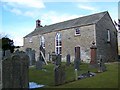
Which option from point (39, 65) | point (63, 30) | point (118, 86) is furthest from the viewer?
point (63, 30)

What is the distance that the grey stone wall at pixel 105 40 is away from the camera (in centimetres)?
3208

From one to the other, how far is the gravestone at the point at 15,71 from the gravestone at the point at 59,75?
2567mm

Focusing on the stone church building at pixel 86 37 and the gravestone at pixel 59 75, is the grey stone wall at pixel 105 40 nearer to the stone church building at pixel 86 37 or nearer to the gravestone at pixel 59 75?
the stone church building at pixel 86 37

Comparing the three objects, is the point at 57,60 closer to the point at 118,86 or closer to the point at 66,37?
the point at 118,86

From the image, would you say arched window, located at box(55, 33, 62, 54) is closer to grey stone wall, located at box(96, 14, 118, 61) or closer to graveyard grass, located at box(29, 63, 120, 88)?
grey stone wall, located at box(96, 14, 118, 61)

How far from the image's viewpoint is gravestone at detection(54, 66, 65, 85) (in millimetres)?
11625

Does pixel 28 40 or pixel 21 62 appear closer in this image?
pixel 21 62

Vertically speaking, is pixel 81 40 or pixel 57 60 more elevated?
pixel 81 40

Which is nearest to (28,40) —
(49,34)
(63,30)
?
(49,34)

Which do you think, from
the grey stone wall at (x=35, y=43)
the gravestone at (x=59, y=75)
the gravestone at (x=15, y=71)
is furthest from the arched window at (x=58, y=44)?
the gravestone at (x=15, y=71)

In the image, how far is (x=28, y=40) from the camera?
4738cm

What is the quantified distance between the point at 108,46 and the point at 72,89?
2571 centimetres

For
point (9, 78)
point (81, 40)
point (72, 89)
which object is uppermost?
point (81, 40)

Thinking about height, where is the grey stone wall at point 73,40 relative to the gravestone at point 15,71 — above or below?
above
